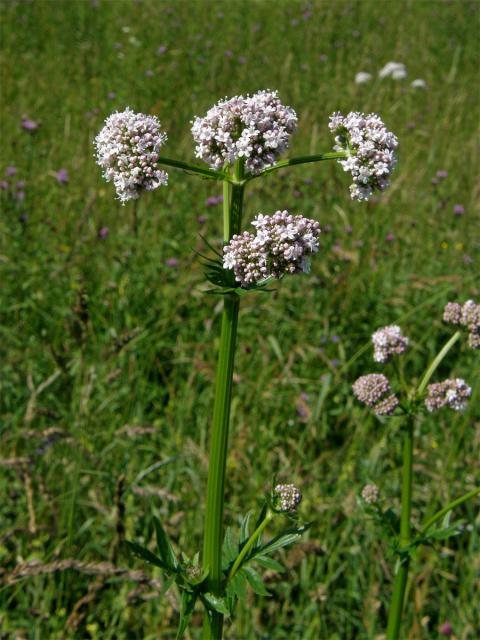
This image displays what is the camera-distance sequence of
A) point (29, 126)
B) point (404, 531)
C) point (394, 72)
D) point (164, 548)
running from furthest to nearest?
point (394, 72) < point (29, 126) < point (404, 531) < point (164, 548)

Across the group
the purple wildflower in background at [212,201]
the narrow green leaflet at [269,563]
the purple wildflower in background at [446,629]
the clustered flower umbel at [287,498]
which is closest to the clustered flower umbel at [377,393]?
the clustered flower umbel at [287,498]

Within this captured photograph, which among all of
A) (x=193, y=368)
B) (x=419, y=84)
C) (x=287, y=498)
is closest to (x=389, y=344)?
(x=287, y=498)

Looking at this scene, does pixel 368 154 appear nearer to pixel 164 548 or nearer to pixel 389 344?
pixel 389 344

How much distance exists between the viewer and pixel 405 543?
2.16 m

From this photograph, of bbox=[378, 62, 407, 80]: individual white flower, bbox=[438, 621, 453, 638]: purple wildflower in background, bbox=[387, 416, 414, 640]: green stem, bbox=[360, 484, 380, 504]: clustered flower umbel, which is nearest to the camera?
bbox=[387, 416, 414, 640]: green stem

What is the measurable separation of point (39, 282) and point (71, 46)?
573 centimetres

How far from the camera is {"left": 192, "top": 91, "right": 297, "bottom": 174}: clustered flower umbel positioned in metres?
1.56

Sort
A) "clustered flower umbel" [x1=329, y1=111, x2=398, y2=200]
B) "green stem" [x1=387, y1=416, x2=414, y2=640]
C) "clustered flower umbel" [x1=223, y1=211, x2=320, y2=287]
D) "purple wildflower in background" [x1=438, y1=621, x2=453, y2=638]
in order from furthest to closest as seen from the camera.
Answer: "purple wildflower in background" [x1=438, y1=621, x2=453, y2=638] < "green stem" [x1=387, y1=416, x2=414, y2=640] < "clustered flower umbel" [x1=329, y1=111, x2=398, y2=200] < "clustered flower umbel" [x1=223, y1=211, x2=320, y2=287]

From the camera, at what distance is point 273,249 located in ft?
5.00

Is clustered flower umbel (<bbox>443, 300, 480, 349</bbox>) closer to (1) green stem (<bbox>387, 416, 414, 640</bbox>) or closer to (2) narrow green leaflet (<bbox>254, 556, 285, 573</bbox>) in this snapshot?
(1) green stem (<bbox>387, 416, 414, 640</bbox>)

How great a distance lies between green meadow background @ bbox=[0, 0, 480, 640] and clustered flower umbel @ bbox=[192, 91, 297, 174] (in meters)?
1.18

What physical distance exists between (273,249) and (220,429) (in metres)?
0.49

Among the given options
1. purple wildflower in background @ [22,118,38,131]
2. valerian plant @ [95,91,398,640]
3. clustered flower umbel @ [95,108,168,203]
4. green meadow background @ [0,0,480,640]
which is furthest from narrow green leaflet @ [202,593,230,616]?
purple wildflower in background @ [22,118,38,131]

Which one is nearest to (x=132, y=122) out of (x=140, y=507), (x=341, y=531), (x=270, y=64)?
(x=140, y=507)
